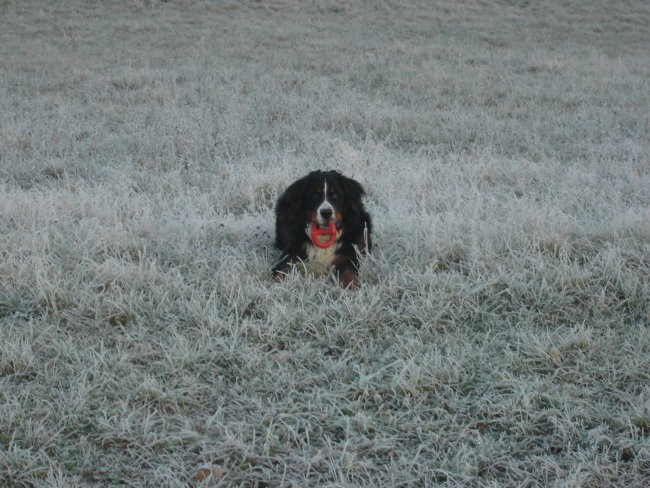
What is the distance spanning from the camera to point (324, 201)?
172 inches

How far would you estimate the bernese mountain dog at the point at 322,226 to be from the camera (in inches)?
172

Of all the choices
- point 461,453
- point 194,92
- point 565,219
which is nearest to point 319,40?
point 194,92

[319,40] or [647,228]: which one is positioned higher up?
[319,40]

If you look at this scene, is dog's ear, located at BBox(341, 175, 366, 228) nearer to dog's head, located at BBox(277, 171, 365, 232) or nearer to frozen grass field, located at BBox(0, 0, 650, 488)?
dog's head, located at BBox(277, 171, 365, 232)

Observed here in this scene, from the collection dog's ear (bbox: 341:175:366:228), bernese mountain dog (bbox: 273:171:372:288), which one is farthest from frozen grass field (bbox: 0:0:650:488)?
dog's ear (bbox: 341:175:366:228)

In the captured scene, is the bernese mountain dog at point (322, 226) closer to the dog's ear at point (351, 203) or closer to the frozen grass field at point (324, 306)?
the dog's ear at point (351, 203)

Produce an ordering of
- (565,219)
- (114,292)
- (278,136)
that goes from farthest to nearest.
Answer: (278,136) < (565,219) < (114,292)

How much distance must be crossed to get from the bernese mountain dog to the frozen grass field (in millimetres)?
154

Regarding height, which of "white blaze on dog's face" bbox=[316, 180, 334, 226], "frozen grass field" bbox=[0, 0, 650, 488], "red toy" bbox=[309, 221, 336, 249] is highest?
"white blaze on dog's face" bbox=[316, 180, 334, 226]

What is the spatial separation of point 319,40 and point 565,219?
12213 millimetres

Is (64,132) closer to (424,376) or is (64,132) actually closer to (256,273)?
(256,273)

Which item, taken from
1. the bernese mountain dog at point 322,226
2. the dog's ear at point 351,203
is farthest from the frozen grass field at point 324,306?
the dog's ear at point 351,203

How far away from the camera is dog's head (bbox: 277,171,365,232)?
4.37 metres

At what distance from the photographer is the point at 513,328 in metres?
3.75
